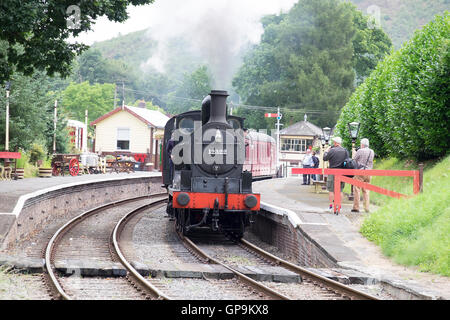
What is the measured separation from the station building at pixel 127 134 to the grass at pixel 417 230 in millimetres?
33646

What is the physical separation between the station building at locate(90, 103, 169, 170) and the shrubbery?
74.8 feet

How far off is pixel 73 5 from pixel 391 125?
13.0m

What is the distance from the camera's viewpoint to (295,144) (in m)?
59.2

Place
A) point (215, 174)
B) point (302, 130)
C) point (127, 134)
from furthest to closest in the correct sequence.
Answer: point (302, 130) < point (127, 134) < point (215, 174)

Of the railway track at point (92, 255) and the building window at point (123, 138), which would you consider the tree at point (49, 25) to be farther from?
the building window at point (123, 138)

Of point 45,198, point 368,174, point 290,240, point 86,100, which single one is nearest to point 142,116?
point 86,100

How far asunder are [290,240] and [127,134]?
34579mm

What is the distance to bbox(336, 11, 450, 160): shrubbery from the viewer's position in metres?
18.0

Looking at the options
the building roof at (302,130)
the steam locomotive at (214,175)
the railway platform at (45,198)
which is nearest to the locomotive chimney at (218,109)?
the steam locomotive at (214,175)

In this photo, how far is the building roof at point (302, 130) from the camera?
5788 cm

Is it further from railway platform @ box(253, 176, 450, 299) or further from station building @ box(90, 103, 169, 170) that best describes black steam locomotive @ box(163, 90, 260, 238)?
station building @ box(90, 103, 169, 170)

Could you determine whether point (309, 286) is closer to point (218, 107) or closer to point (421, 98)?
point (218, 107)

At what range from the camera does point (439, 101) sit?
18.1 meters

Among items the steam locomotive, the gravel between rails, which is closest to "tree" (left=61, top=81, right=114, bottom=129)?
the gravel between rails
